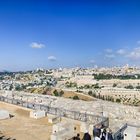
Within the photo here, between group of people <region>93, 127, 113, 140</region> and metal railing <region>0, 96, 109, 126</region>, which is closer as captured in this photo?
group of people <region>93, 127, 113, 140</region>

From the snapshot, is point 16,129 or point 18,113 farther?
point 18,113

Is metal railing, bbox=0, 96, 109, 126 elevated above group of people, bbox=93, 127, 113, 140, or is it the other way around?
group of people, bbox=93, 127, 113, 140

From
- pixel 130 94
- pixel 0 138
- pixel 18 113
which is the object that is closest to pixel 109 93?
pixel 130 94

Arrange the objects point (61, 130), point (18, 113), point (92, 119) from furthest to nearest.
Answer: point (18, 113) → point (92, 119) → point (61, 130)

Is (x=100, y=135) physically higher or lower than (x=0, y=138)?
higher

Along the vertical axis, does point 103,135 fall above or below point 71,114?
above

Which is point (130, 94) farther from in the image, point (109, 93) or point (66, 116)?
point (66, 116)

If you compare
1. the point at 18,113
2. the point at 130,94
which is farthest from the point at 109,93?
the point at 18,113

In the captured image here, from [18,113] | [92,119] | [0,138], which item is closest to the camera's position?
[0,138]

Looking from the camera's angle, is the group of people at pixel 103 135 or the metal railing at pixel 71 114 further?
the metal railing at pixel 71 114

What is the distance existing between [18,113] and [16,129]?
355cm

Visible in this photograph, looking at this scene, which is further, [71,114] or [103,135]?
[71,114]

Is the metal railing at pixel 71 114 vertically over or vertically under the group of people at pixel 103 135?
under

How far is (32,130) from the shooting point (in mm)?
11766
